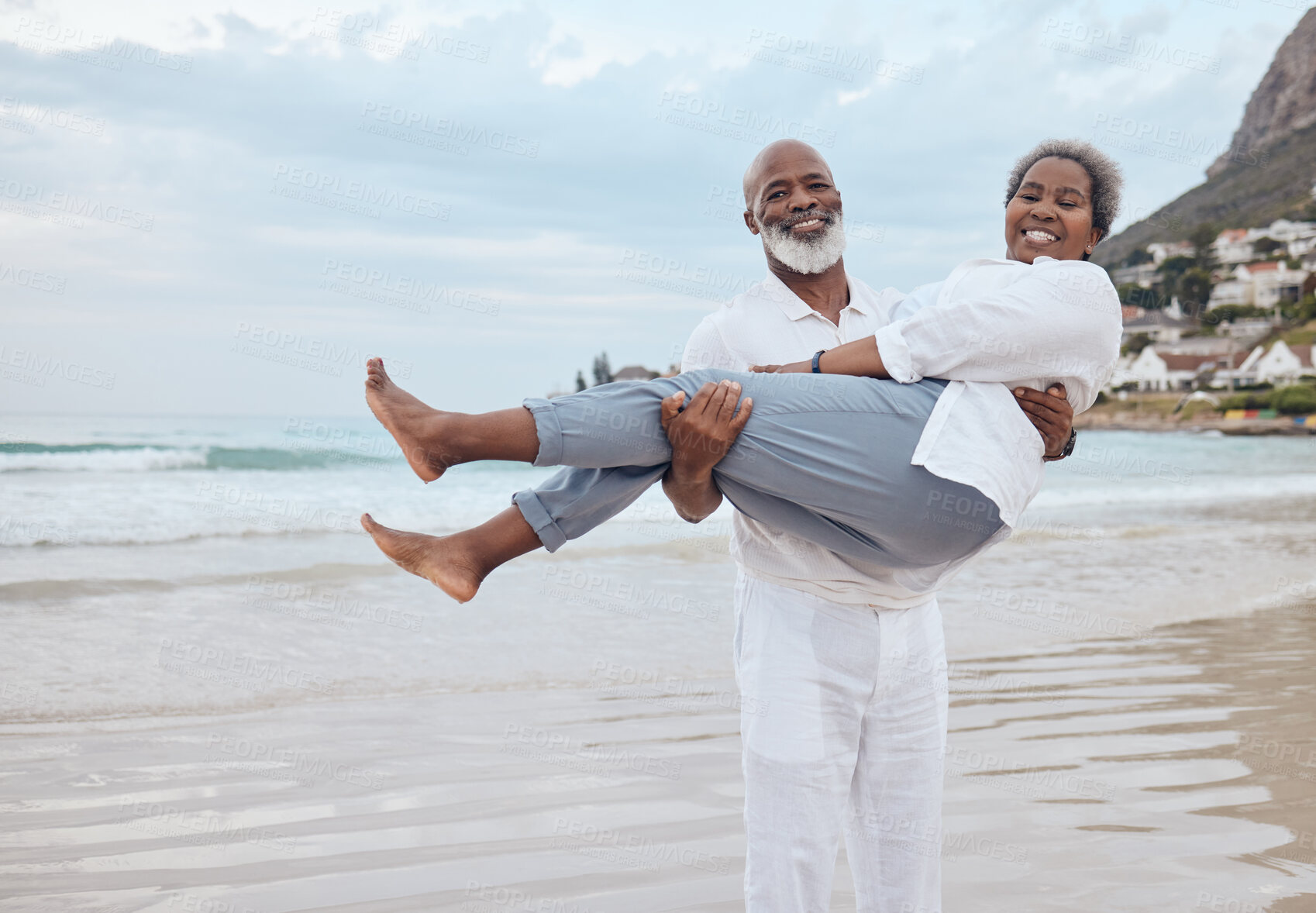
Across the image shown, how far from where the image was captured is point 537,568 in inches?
353

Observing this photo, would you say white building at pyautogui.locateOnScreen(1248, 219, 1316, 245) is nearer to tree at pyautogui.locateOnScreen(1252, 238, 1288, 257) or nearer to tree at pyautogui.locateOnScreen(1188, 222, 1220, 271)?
tree at pyautogui.locateOnScreen(1252, 238, 1288, 257)

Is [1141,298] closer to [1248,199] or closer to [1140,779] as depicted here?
[1248,199]

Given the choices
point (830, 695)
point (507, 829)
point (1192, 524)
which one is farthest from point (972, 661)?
point (1192, 524)

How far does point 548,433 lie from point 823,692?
803 mm

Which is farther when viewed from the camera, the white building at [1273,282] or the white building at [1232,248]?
the white building at [1232,248]

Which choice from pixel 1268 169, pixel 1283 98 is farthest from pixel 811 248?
pixel 1283 98

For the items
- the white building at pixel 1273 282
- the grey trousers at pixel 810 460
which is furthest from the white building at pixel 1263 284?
the grey trousers at pixel 810 460

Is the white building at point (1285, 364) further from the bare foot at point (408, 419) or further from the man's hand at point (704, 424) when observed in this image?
the bare foot at point (408, 419)

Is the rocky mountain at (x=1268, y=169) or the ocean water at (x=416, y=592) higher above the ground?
the rocky mountain at (x=1268, y=169)

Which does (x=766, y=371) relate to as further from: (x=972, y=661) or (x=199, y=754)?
(x=972, y=661)

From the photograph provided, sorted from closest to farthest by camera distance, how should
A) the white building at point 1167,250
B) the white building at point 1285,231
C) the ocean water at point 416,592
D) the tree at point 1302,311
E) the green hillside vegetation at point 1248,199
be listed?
the ocean water at point 416,592
the tree at point 1302,311
the white building at point 1285,231
the green hillside vegetation at point 1248,199
the white building at point 1167,250

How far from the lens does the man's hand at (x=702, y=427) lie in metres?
1.99

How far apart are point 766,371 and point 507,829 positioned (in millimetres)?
2096

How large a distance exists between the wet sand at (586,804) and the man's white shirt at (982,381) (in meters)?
1.40
